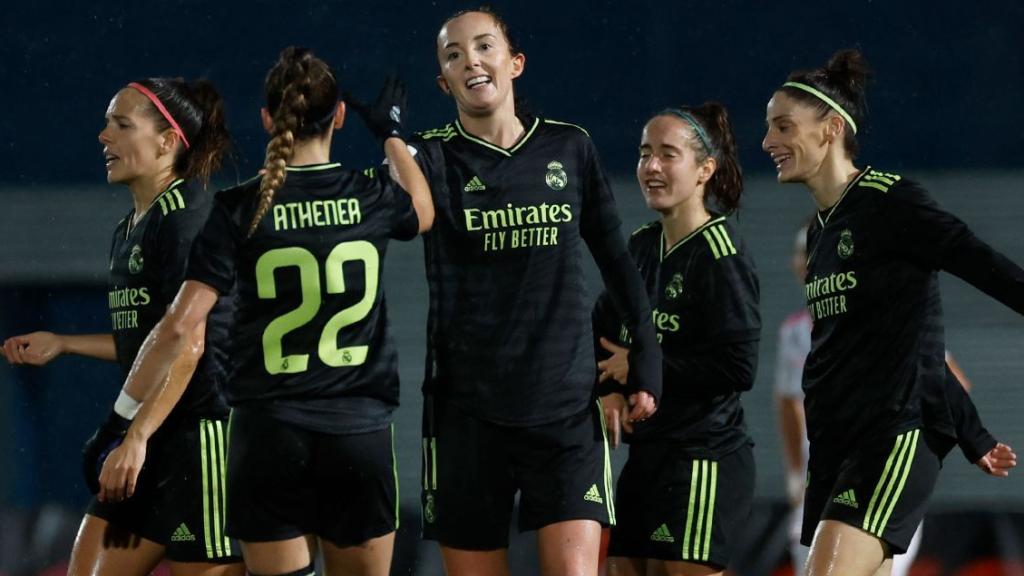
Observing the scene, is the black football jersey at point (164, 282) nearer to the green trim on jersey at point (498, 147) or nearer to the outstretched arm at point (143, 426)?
the outstretched arm at point (143, 426)

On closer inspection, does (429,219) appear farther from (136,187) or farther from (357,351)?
(136,187)

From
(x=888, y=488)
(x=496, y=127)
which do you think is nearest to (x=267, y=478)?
(x=496, y=127)

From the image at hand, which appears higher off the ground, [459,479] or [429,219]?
[429,219]

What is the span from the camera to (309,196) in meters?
3.88

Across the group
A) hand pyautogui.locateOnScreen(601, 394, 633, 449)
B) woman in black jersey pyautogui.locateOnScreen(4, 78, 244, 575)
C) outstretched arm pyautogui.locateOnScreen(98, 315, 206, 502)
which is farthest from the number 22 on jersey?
hand pyautogui.locateOnScreen(601, 394, 633, 449)

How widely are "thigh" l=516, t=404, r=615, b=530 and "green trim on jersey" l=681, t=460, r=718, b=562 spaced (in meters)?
0.43

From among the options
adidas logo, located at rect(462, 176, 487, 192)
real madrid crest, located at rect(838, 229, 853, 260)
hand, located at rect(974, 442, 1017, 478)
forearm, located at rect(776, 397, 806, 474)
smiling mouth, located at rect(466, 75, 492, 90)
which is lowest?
forearm, located at rect(776, 397, 806, 474)

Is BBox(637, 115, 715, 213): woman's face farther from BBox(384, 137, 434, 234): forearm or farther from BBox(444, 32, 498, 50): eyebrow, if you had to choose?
BBox(384, 137, 434, 234): forearm

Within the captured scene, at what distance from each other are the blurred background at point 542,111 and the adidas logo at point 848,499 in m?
3.80

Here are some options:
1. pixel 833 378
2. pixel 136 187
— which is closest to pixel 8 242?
pixel 136 187

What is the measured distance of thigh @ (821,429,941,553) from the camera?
4.15m

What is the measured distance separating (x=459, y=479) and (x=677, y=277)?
3.20ft

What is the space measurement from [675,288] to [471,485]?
94 cm

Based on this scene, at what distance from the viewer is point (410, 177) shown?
4.16 m
